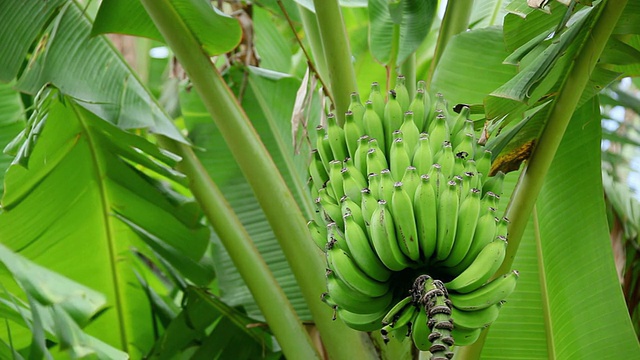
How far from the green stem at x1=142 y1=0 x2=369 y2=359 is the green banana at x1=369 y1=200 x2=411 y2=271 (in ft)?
1.40

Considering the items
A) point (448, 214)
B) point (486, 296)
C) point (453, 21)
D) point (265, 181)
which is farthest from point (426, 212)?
point (453, 21)

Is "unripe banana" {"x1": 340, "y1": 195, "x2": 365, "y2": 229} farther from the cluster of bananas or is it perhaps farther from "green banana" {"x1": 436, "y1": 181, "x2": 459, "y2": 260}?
"green banana" {"x1": 436, "y1": 181, "x2": 459, "y2": 260}

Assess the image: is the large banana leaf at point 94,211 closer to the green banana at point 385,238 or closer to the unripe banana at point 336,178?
the unripe banana at point 336,178

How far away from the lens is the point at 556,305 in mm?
1496

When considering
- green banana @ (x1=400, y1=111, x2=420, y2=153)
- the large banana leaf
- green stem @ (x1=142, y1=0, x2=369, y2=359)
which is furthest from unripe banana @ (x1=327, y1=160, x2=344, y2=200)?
the large banana leaf

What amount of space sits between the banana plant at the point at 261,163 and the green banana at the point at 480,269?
0.76 ft

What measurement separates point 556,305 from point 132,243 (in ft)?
3.21

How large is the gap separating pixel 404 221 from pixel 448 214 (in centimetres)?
6

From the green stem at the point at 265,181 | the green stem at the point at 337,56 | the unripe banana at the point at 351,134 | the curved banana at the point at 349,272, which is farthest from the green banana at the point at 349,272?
the green stem at the point at 337,56

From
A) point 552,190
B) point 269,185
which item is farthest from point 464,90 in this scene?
point 269,185

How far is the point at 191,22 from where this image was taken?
1.55 meters

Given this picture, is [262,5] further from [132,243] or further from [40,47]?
[132,243]

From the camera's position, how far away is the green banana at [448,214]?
0.99m

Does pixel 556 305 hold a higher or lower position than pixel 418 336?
lower
